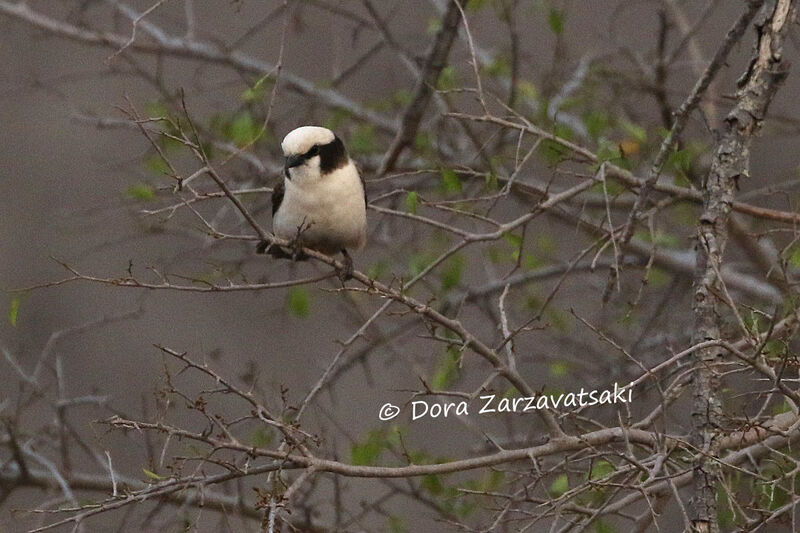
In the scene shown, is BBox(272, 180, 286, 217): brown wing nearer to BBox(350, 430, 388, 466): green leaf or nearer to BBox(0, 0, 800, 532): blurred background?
BBox(350, 430, 388, 466): green leaf

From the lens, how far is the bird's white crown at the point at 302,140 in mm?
3570

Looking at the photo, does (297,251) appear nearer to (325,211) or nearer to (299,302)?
(325,211)

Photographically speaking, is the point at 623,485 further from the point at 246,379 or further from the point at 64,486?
the point at 64,486

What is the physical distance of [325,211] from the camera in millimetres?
3602

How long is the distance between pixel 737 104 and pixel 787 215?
0.47 m

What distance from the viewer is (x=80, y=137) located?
8773 millimetres

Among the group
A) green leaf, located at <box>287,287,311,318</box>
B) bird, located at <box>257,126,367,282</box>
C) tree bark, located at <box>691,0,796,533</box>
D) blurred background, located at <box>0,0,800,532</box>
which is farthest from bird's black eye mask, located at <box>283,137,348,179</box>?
blurred background, located at <box>0,0,800,532</box>

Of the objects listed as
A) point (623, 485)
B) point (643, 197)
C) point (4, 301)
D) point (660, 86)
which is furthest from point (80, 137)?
point (623, 485)

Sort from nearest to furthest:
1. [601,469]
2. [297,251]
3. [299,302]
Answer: [601,469]
[297,251]
[299,302]

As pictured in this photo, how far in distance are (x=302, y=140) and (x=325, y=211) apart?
22 centimetres

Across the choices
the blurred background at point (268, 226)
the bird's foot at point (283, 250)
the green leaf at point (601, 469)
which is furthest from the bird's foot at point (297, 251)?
the blurred background at point (268, 226)

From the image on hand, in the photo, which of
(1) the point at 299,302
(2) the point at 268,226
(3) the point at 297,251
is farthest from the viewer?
(2) the point at 268,226

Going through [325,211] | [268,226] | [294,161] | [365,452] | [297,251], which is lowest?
[365,452]

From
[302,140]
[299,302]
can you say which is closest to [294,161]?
[302,140]
